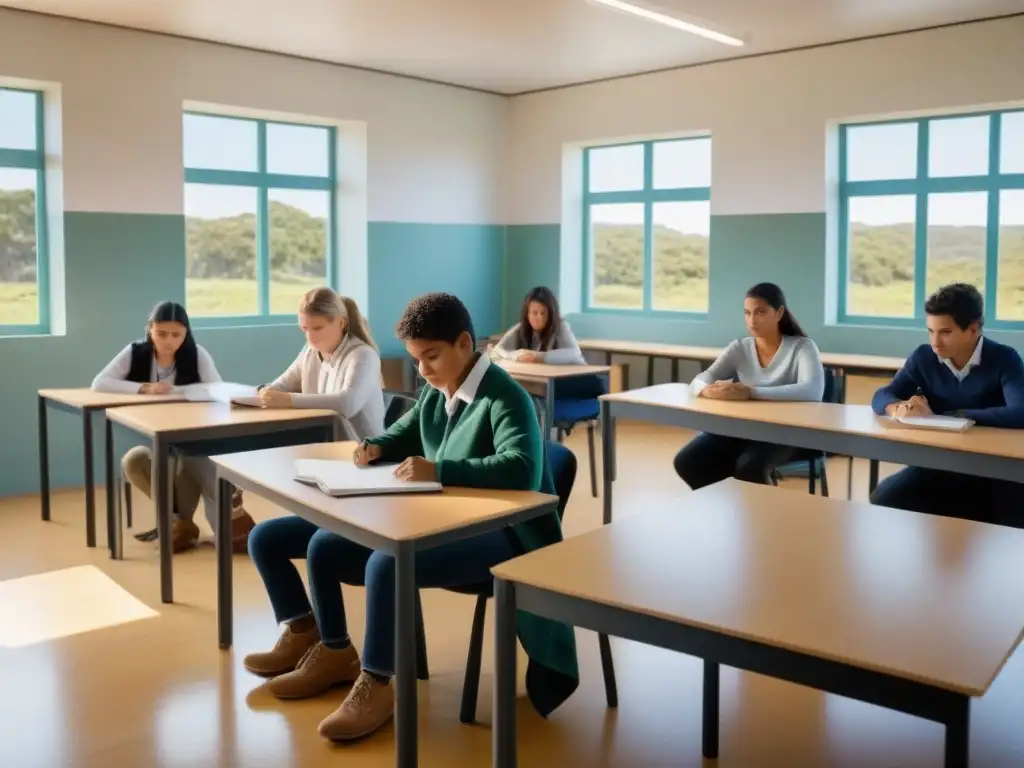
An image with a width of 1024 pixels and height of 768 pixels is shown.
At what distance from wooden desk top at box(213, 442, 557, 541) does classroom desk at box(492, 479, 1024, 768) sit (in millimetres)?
323

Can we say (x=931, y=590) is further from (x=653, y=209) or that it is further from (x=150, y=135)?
(x=653, y=209)

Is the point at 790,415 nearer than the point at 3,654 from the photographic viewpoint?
No

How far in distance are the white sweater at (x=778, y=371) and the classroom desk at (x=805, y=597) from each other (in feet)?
5.97

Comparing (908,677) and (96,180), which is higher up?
(96,180)

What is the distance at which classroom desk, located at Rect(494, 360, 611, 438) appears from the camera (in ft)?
17.8

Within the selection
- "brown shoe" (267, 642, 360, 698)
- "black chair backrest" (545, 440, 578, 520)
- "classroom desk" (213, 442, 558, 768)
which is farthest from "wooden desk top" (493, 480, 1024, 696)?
"brown shoe" (267, 642, 360, 698)

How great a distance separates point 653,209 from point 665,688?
5.63m

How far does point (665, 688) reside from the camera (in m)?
3.01

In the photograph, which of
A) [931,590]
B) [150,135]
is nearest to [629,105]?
[150,135]

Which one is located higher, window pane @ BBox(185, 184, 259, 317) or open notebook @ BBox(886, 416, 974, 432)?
window pane @ BBox(185, 184, 259, 317)

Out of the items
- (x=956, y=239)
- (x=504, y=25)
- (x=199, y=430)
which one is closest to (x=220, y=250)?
(x=504, y=25)

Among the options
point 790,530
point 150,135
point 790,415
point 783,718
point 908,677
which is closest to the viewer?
point 908,677

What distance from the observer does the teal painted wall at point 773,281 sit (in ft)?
22.5

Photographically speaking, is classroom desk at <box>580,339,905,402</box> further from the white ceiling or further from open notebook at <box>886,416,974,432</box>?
open notebook at <box>886,416,974,432</box>
